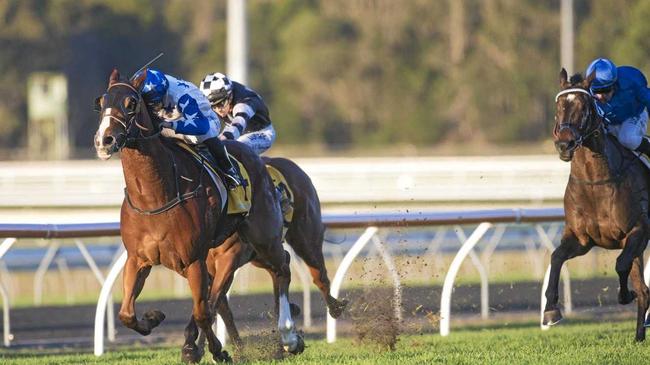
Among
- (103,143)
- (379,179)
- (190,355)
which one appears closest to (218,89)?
(190,355)

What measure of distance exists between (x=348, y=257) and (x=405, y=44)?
3351 centimetres

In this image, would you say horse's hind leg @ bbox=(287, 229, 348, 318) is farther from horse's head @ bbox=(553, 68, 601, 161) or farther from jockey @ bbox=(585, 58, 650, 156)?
jockey @ bbox=(585, 58, 650, 156)

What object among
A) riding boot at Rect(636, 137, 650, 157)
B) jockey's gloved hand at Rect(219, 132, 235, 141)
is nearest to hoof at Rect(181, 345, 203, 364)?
jockey's gloved hand at Rect(219, 132, 235, 141)

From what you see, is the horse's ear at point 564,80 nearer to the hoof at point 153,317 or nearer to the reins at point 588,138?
the reins at point 588,138

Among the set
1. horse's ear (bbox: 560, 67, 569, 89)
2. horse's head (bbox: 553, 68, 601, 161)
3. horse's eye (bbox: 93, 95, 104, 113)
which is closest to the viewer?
horse's eye (bbox: 93, 95, 104, 113)

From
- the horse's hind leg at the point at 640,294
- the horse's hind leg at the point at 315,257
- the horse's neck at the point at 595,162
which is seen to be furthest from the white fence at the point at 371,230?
the horse's hind leg at the point at 640,294

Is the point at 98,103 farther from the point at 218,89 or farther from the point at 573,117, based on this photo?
the point at 573,117

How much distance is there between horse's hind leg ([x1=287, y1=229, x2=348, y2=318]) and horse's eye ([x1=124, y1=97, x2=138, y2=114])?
2114 mm

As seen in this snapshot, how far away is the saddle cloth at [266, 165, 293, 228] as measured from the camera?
8391mm

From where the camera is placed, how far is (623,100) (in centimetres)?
874

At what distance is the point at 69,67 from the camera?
40.0 meters

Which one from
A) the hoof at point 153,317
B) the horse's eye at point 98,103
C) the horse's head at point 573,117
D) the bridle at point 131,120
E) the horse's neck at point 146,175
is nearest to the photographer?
the bridle at point 131,120

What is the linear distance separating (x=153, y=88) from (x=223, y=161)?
650 millimetres

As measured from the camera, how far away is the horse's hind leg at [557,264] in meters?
8.25
